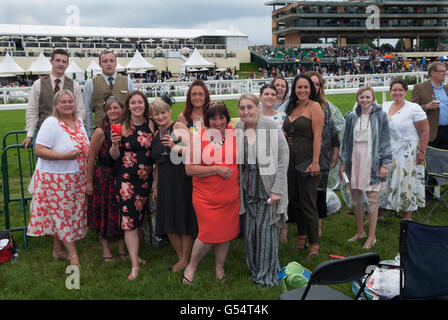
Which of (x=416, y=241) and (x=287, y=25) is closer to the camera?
(x=416, y=241)

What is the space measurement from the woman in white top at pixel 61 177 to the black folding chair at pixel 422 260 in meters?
3.20

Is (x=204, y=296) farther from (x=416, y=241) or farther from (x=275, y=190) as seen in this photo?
(x=416, y=241)

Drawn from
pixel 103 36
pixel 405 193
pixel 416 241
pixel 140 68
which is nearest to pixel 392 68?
pixel 140 68

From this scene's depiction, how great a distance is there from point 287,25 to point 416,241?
4021 inches

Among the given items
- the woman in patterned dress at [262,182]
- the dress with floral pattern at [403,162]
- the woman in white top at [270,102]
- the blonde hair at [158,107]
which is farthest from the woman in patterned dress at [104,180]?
the dress with floral pattern at [403,162]

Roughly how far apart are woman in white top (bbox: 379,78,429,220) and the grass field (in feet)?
1.31

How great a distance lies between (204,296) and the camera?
3.78 meters

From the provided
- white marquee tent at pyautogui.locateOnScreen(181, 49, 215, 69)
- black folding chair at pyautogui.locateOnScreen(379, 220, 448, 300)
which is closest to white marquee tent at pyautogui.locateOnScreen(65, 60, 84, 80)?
Result: white marquee tent at pyautogui.locateOnScreen(181, 49, 215, 69)

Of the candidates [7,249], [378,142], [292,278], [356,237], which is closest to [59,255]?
[7,249]

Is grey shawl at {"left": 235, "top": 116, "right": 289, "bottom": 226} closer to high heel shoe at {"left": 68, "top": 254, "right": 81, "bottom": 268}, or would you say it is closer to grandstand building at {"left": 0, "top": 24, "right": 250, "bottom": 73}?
high heel shoe at {"left": 68, "top": 254, "right": 81, "bottom": 268}

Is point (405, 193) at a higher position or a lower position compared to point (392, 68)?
lower
